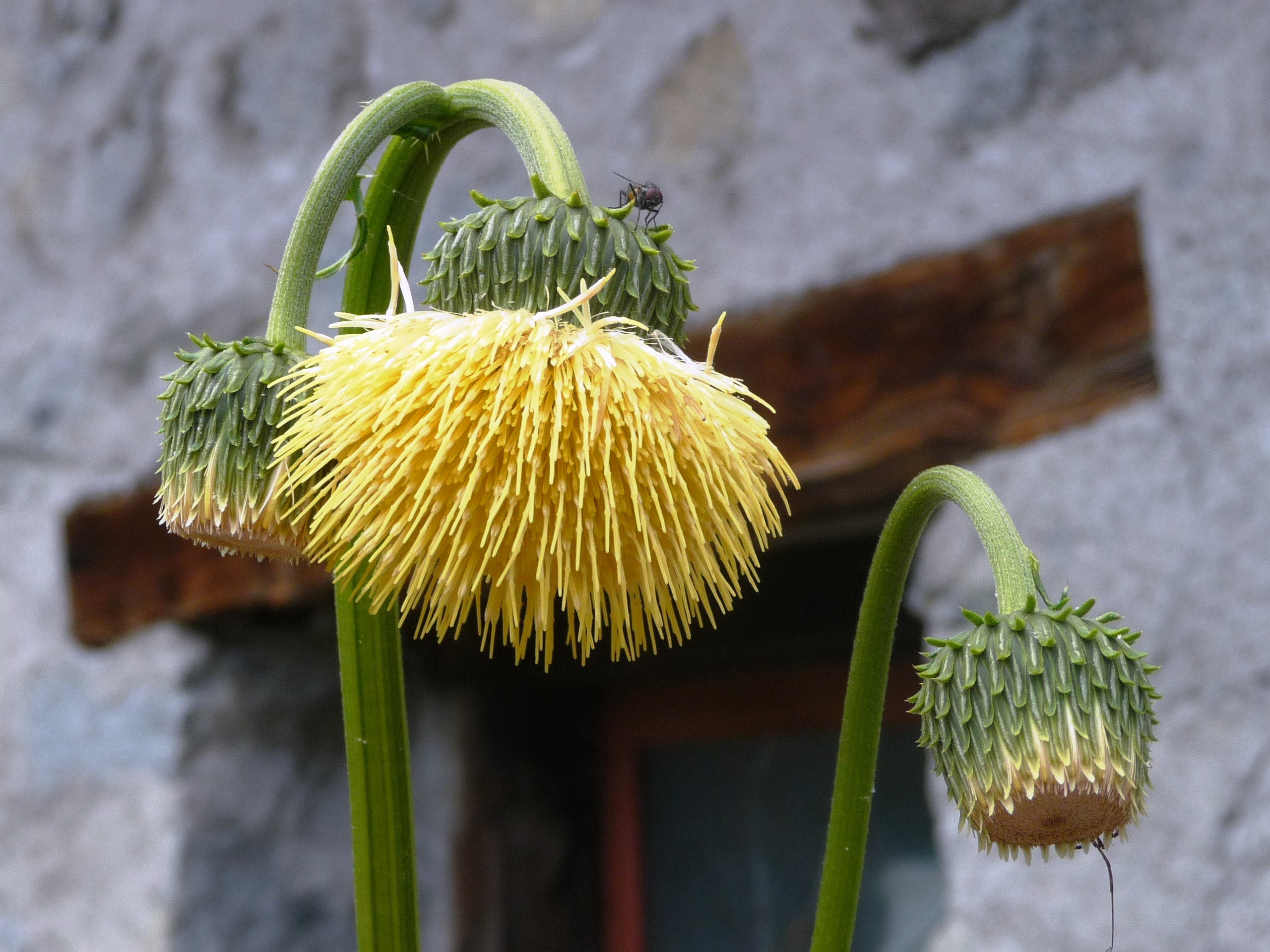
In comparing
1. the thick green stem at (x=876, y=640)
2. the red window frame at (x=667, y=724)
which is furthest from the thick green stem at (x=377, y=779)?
the red window frame at (x=667, y=724)

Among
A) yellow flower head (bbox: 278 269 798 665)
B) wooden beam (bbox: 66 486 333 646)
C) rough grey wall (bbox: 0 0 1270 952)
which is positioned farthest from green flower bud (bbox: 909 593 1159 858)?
wooden beam (bbox: 66 486 333 646)

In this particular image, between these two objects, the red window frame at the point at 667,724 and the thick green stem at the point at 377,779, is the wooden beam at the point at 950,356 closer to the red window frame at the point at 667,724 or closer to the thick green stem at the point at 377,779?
the red window frame at the point at 667,724

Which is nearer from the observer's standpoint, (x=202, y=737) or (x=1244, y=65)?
(x=1244, y=65)

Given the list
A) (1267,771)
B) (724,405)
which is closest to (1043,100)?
(1267,771)

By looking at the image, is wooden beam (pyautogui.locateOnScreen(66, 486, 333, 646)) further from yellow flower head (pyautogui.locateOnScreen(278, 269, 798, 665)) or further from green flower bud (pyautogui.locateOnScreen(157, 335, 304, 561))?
yellow flower head (pyautogui.locateOnScreen(278, 269, 798, 665))

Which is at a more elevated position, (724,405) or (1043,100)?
(1043,100)

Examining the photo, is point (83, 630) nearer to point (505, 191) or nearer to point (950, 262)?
point (505, 191)

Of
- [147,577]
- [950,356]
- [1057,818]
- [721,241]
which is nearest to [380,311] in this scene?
[1057,818]
